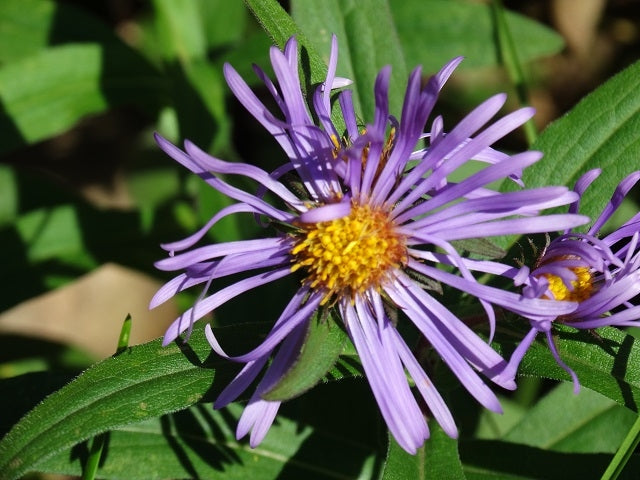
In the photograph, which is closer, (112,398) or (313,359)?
(313,359)

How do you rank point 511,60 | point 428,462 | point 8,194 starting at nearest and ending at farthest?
point 428,462
point 511,60
point 8,194

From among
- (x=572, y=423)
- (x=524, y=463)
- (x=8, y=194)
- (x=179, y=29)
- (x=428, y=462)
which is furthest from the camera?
(x=8, y=194)

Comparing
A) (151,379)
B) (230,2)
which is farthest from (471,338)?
(230,2)

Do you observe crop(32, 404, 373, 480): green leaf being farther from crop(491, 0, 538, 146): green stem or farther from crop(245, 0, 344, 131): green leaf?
crop(491, 0, 538, 146): green stem

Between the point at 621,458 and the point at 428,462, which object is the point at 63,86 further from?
the point at 621,458

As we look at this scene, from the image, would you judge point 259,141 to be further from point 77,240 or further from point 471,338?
point 471,338

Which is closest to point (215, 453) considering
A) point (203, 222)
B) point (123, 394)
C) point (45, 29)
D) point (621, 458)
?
point (123, 394)

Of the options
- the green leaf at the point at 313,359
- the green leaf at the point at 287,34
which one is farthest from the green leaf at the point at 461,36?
the green leaf at the point at 313,359
